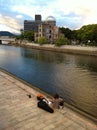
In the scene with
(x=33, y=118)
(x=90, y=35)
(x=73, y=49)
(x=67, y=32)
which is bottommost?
(x=73, y=49)

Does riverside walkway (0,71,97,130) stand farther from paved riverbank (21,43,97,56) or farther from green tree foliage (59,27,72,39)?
green tree foliage (59,27,72,39)

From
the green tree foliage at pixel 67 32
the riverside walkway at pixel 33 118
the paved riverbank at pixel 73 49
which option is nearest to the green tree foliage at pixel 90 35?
the paved riverbank at pixel 73 49

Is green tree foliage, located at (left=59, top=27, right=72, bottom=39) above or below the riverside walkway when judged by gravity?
above

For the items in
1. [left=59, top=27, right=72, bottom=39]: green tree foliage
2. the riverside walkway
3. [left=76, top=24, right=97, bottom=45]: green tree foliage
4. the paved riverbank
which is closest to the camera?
the riverside walkway

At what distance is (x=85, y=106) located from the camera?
76.6 feet

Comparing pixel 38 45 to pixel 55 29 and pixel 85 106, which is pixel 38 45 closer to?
pixel 55 29

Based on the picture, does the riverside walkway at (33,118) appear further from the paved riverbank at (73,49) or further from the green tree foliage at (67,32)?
the green tree foliage at (67,32)

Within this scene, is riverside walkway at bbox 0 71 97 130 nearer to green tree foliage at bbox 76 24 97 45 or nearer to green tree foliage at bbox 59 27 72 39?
green tree foliage at bbox 76 24 97 45

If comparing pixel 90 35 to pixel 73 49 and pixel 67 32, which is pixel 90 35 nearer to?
pixel 73 49

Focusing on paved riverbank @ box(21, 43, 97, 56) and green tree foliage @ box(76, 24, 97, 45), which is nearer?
paved riverbank @ box(21, 43, 97, 56)

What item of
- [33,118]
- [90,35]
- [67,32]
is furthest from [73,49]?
[33,118]

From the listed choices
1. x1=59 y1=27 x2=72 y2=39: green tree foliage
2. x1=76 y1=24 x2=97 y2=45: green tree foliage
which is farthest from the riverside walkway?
x1=59 y1=27 x2=72 y2=39: green tree foliage

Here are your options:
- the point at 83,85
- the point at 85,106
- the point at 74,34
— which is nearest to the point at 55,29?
the point at 74,34

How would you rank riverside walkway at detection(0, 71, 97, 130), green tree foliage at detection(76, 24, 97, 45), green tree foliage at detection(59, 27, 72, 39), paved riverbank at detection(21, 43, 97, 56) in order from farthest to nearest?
1. green tree foliage at detection(59, 27, 72, 39)
2. green tree foliage at detection(76, 24, 97, 45)
3. paved riverbank at detection(21, 43, 97, 56)
4. riverside walkway at detection(0, 71, 97, 130)
